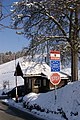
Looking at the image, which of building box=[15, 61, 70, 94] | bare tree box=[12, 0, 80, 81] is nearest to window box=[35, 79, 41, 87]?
building box=[15, 61, 70, 94]

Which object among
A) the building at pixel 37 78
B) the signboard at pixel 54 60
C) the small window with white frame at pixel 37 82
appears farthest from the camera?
the small window with white frame at pixel 37 82

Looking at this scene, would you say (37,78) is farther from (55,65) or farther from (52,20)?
(55,65)

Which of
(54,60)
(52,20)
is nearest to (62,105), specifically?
(54,60)

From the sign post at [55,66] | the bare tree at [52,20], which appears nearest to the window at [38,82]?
the bare tree at [52,20]

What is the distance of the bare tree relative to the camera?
94.7 feet

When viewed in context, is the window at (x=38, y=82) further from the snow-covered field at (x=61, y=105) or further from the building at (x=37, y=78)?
the snow-covered field at (x=61, y=105)

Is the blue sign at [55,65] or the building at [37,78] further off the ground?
the blue sign at [55,65]

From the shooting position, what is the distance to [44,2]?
96.0 feet

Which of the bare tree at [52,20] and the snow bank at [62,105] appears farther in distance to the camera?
the bare tree at [52,20]

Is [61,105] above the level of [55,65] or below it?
below

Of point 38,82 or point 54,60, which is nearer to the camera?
point 54,60

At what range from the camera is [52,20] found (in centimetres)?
3109

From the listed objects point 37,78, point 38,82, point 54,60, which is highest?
point 54,60

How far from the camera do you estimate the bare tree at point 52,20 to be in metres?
28.9
